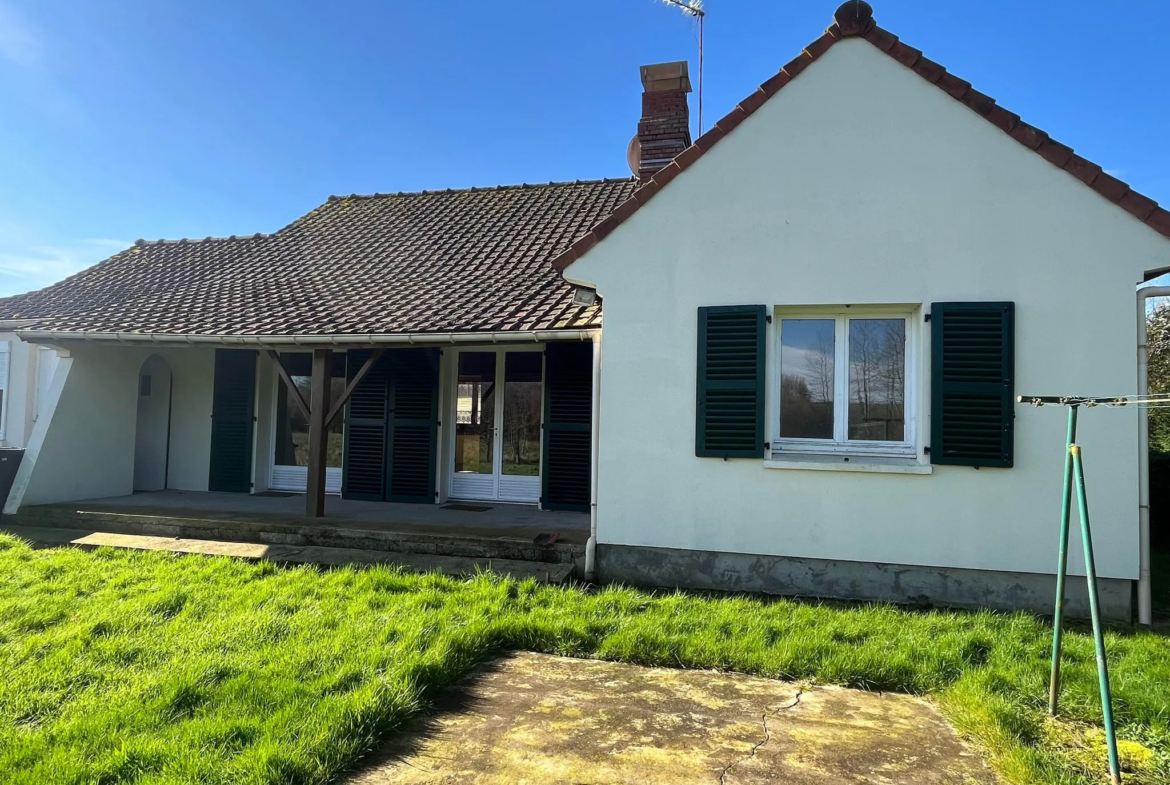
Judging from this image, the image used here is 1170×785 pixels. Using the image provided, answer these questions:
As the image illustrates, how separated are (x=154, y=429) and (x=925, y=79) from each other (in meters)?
11.5

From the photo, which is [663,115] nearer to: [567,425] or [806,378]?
[567,425]

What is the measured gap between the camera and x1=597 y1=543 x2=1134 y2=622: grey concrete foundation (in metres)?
5.20

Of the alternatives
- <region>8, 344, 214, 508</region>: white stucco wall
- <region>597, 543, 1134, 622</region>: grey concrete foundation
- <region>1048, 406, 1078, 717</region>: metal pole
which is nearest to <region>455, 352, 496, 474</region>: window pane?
<region>597, 543, 1134, 622</region>: grey concrete foundation

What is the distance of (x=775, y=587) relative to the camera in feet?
18.8

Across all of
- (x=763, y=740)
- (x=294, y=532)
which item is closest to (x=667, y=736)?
(x=763, y=740)

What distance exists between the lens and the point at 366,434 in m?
9.61

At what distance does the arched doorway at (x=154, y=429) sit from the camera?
409 inches

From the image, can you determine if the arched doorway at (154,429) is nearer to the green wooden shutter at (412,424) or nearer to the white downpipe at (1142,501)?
the green wooden shutter at (412,424)

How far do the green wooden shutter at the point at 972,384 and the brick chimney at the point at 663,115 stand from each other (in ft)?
15.4

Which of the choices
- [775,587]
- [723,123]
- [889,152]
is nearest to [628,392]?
[775,587]

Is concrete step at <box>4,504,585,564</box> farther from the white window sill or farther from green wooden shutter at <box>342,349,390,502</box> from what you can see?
the white window sill

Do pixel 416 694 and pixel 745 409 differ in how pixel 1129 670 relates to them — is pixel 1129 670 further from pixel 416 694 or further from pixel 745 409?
pixel 416 694

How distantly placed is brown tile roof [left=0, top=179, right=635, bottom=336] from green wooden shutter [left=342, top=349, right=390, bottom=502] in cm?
123

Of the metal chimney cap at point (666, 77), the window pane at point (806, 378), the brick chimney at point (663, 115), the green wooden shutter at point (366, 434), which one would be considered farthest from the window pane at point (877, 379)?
the green wooden shutter at point (366, 434)
